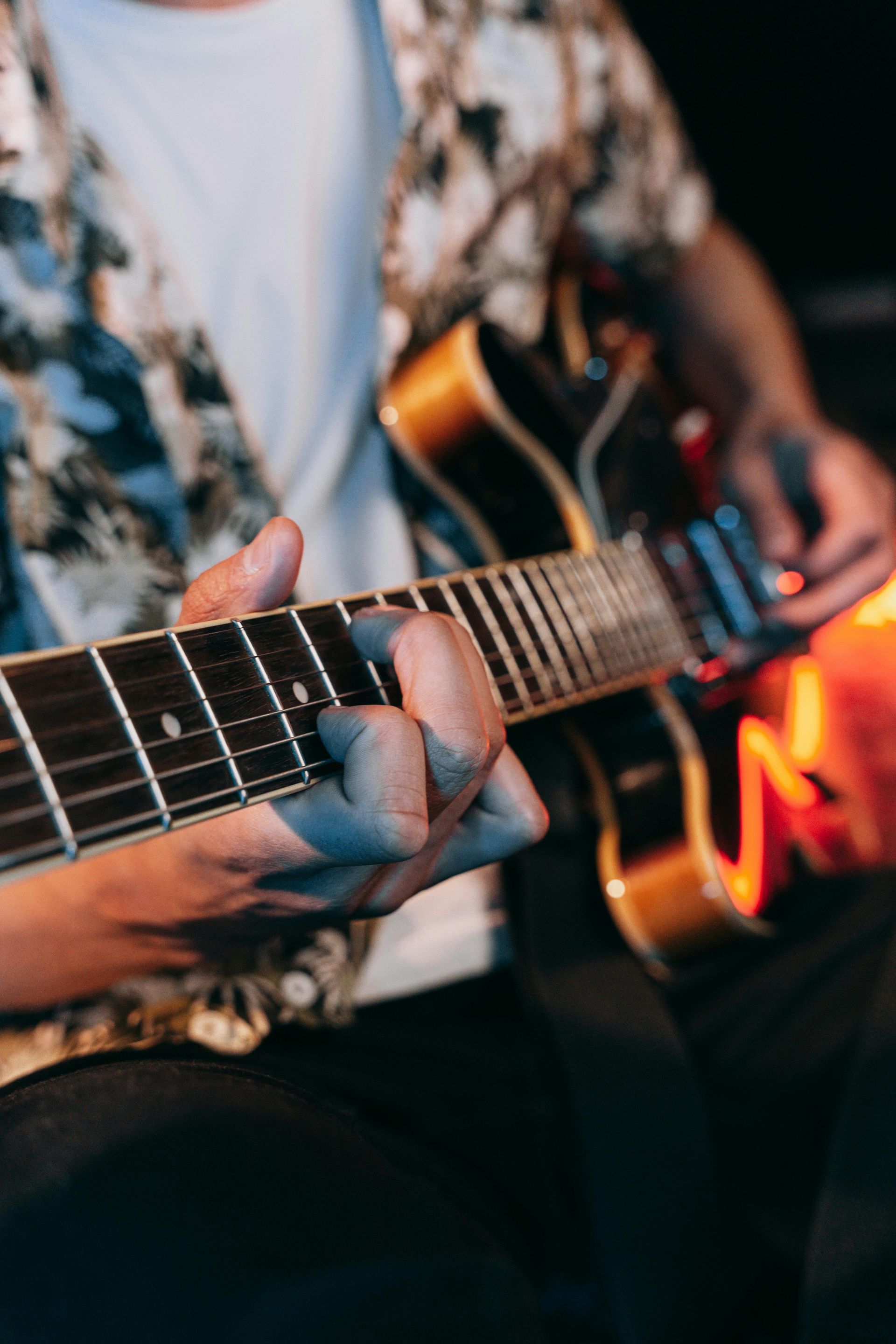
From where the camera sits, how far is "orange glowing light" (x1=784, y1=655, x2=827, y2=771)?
1040mm

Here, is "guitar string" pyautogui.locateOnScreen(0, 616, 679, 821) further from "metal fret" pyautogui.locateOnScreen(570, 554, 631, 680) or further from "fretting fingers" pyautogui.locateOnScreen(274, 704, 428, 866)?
"metal fret" pyautogui.locateOnScreen(570, 554, 631, 680)

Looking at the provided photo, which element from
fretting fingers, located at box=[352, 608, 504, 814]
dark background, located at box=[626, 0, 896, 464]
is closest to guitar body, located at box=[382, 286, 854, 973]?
fretting fingers, located at box=[352, 608, 504, 814]

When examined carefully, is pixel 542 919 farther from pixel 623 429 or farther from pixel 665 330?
pixel 665 330

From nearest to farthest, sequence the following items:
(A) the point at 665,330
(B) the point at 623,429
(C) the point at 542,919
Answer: (C) the point at 542,919 < (B) the point at 623,429 < (A) the point at 665,330

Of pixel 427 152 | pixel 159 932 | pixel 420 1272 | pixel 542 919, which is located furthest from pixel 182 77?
pixel 420 1272

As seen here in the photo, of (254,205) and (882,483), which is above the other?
(254,205)

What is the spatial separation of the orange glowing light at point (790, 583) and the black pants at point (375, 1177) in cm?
44

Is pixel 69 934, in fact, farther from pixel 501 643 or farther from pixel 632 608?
pixel 632 608

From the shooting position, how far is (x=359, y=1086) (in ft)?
2.09

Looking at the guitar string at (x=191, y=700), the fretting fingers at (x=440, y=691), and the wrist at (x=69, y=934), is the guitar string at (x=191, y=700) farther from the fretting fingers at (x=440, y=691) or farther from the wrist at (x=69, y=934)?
the wrist at (x=69, y=934)

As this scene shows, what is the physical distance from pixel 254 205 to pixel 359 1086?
78cm

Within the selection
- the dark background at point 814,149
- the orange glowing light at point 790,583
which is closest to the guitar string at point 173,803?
the orange glowing light at point 790,583

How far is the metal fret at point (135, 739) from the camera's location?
371mm

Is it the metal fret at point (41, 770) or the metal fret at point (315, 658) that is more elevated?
the metal fret at point (41, 770)
